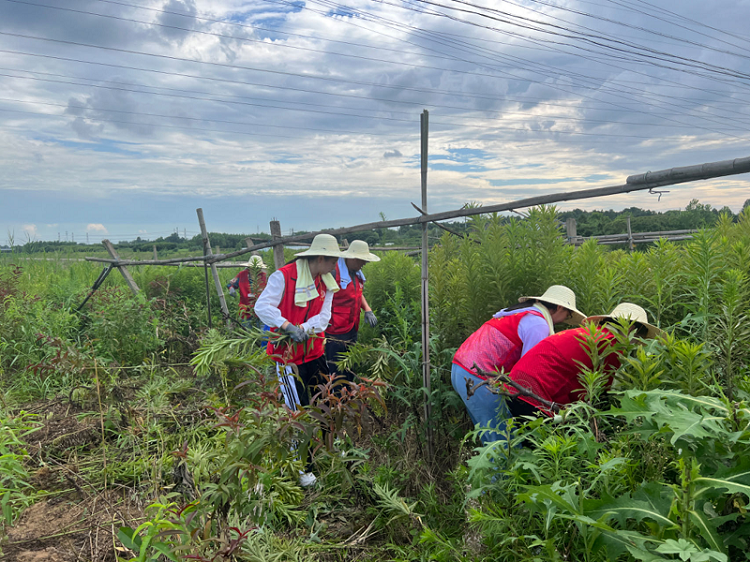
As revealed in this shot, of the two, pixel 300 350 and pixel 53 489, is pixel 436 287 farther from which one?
pixel 53 489

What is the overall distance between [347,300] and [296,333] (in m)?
1.17

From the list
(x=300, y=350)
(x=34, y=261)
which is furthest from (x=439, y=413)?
(x=34, y=261)

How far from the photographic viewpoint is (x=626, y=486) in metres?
1.44

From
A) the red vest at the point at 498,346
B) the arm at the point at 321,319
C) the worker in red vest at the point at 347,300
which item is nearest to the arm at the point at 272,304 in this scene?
the arm at the point at 321,319

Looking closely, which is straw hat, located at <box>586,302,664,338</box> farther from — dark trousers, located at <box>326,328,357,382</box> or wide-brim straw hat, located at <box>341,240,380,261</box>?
wide-brim straw hat, located at <box>341,240,380,261</box>

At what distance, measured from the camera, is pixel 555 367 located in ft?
8.29

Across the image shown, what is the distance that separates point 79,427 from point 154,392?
32.5 inches

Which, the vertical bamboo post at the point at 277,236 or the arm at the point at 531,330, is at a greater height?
the vertical bamboo post at the point at 277,236

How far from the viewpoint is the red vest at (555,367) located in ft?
8.09

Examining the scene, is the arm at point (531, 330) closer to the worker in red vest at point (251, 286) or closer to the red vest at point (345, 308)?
the red vest at point (345, 308)

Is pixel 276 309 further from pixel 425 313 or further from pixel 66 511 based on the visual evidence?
pixel 66 511

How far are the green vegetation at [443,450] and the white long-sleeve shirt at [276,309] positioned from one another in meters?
0.45

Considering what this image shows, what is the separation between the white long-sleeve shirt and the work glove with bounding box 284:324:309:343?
0.06m

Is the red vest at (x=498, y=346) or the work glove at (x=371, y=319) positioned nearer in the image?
the red vest at (x=498, y=346)
